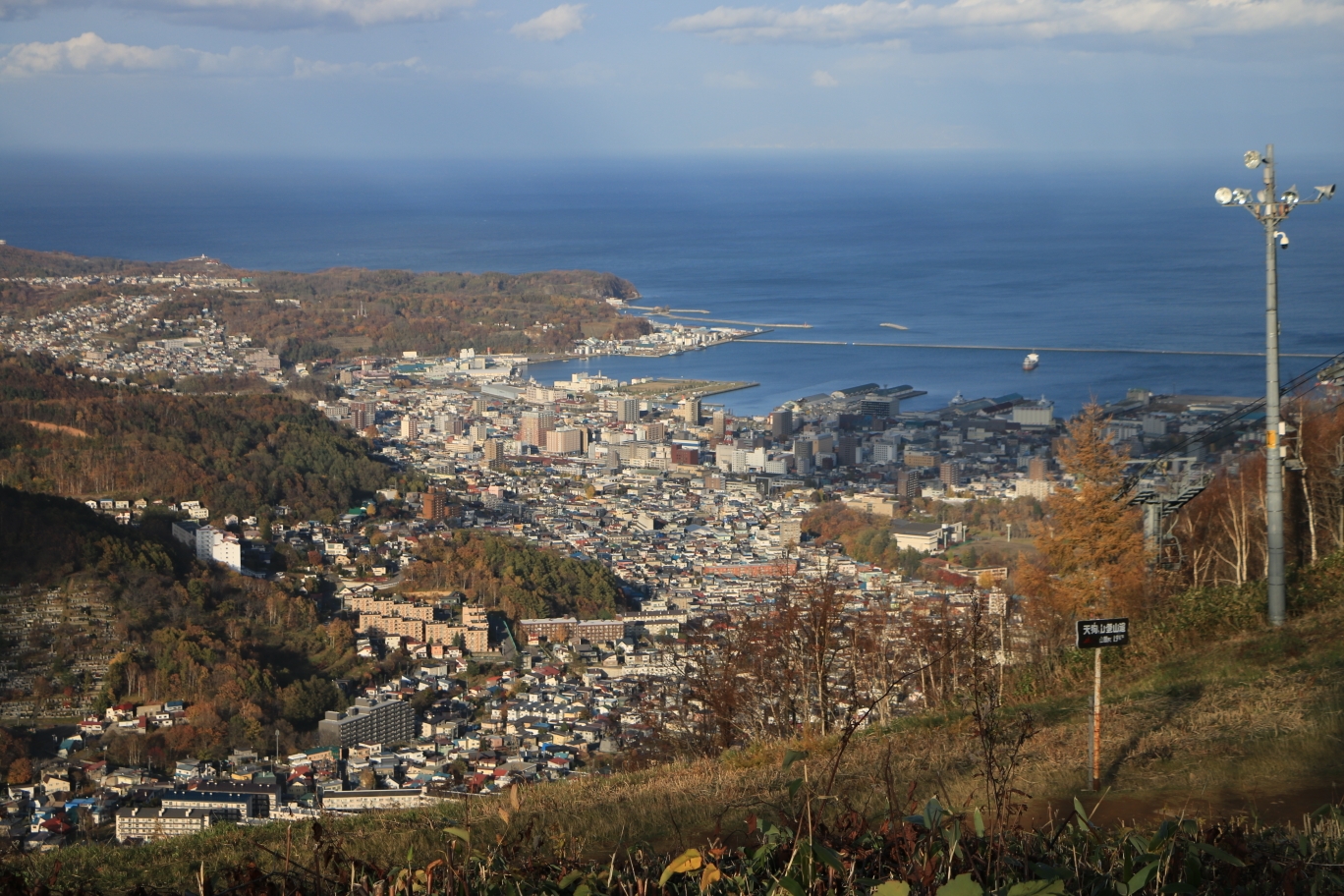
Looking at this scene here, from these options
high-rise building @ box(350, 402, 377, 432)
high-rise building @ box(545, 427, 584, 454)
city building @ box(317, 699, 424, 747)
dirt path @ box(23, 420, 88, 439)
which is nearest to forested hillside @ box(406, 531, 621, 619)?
city building @ box(317, 699, 424, 747)

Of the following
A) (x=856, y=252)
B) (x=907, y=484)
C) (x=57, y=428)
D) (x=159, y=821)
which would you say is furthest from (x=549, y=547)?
(x=856, y=252)

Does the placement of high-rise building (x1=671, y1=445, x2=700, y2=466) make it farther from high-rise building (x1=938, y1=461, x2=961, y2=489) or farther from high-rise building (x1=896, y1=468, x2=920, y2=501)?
high-rise building (x1=938, y1=461, x2=961, y2=489)

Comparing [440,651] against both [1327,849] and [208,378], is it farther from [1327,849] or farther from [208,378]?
[208,378]

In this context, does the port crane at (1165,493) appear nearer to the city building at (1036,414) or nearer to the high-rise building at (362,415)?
the city building at (1036,414)

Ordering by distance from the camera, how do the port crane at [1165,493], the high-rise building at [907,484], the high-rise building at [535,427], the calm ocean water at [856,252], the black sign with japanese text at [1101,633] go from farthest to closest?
the calm ocean water at [856,252] → the high-rise building at [535,427] → the high-rise building at [907,484] → the port crane at [1165,493] → the black sign with japanese text at [1101,633]

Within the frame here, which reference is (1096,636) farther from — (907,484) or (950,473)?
(950,473)

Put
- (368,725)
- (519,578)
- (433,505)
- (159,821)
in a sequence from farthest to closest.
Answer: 1. (433,505)
2. (519,578)
3. (368,725)
4. (159,821)

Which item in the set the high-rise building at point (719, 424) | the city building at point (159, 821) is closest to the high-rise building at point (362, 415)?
the high-rise building at point (719, 424)
